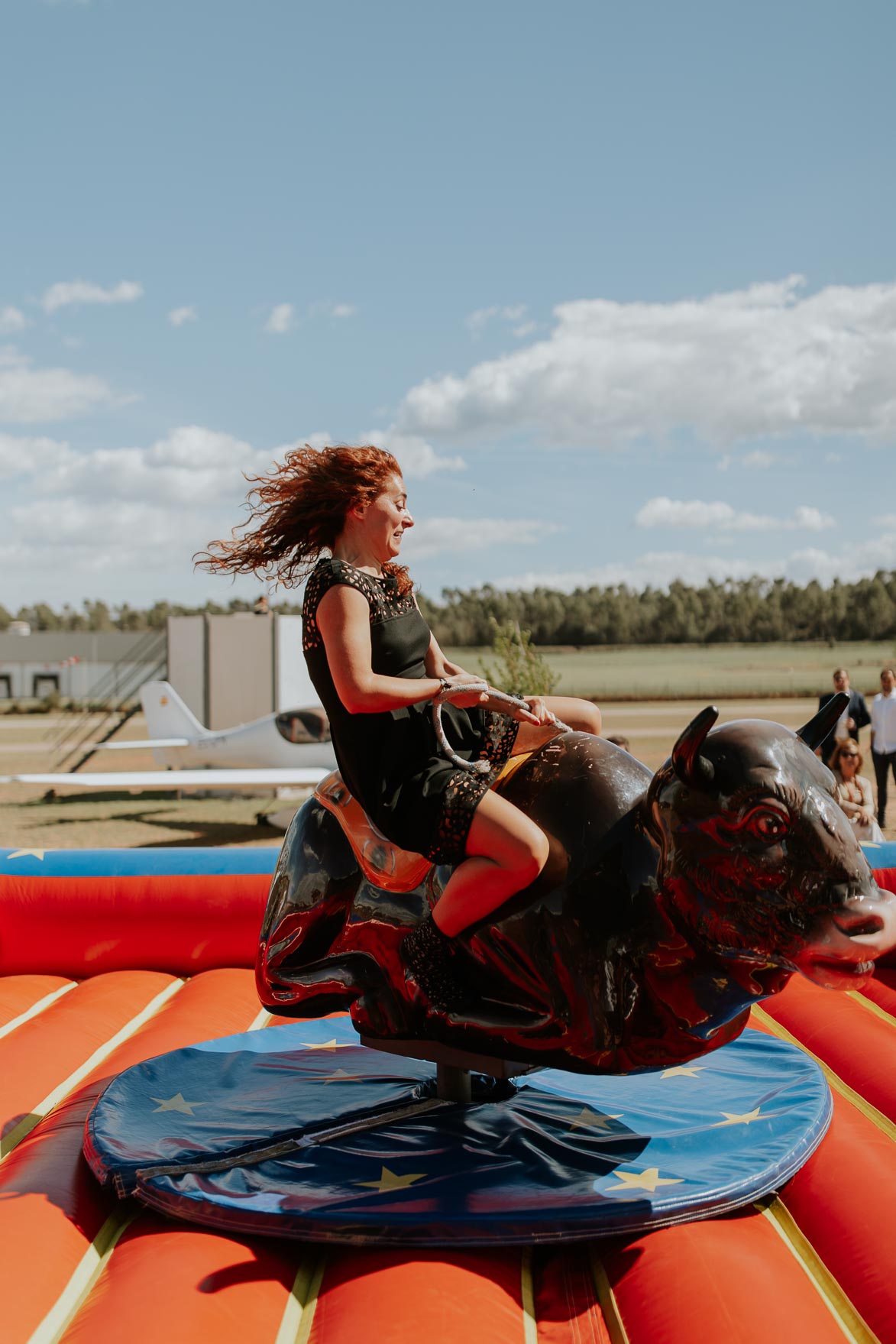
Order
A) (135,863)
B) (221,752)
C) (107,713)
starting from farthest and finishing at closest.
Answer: (107,713) < (221,752) < (135,863)

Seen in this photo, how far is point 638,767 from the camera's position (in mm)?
Answer: 2633

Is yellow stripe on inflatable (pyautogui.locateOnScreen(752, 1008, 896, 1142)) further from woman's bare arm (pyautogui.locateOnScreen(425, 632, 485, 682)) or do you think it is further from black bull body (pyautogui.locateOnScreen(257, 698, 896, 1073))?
woman's bare arm (pyautogui.locateOnScreen(425, 632, 485, 682))

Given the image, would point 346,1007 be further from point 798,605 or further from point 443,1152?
point 798,605

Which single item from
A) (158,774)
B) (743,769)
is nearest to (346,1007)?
(743,769)

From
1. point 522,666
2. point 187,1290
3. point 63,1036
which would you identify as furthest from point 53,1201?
point 522,666

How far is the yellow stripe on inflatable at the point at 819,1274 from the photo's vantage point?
2.05 m

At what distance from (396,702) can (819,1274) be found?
1475 millimetres

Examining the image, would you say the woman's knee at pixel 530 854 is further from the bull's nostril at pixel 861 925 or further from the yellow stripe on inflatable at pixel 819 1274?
the yellow stripe on inflatable at pixel 819 1274

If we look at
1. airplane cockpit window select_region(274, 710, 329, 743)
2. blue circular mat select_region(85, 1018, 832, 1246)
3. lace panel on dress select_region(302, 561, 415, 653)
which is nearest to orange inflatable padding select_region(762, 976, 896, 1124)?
blue circular mat select_region(85, 1018, 832, 1246)

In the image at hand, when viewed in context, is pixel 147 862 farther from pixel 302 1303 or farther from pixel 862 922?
pixel 862 922

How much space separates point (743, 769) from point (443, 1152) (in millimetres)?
1176

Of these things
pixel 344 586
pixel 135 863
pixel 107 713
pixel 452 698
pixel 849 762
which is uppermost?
pixel 344 586

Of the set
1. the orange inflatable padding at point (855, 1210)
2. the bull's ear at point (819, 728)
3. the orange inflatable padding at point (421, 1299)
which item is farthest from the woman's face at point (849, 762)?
the orange inflatable padding at point (421, 1299)

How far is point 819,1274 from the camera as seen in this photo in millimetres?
2256
